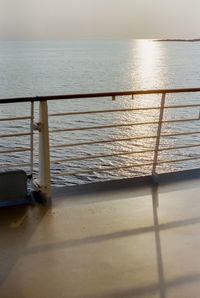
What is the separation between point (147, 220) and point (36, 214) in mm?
548

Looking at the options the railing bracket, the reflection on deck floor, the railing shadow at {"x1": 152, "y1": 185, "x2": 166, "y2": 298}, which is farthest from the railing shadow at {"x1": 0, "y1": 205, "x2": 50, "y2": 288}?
the railing shadow at {"x1": 152, "y1": 185, "x2": 166, "y2": 298}

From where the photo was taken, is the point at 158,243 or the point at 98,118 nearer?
the point at 158,243

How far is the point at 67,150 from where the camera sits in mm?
9711

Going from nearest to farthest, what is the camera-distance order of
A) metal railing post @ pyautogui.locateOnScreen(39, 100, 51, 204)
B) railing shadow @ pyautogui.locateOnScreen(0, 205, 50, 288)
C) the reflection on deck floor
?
the reflection on deck floor < railing shadow @ pyautogui.locateOnScreen(0, 205, 50, 288) < metal railing post @ pyautogui.locateOnScreen(39, 100, 51, 204)

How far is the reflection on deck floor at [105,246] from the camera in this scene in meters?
1.49

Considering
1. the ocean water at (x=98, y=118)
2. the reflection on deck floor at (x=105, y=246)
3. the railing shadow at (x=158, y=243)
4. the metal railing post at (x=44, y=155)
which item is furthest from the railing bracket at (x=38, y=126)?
the ocean water at (x=98, y=118)

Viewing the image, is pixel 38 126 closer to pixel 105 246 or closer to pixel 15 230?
pixel 15 230

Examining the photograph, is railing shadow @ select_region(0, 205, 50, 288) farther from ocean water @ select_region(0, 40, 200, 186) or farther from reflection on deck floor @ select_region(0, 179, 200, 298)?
ocean water @ select_region(0, 40, 200, 186)

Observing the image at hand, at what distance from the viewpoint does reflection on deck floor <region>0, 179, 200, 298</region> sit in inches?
58.5

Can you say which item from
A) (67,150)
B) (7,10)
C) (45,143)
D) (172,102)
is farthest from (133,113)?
(45,143)

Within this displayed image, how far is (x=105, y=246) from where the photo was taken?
70.0 inches

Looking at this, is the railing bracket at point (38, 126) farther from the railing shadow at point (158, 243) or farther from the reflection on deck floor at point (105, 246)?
the railing shadow at point (158, 243)

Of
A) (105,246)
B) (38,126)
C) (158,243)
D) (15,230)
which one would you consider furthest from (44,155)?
(158,243)

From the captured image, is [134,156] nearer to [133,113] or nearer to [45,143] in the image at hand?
[133,113]
